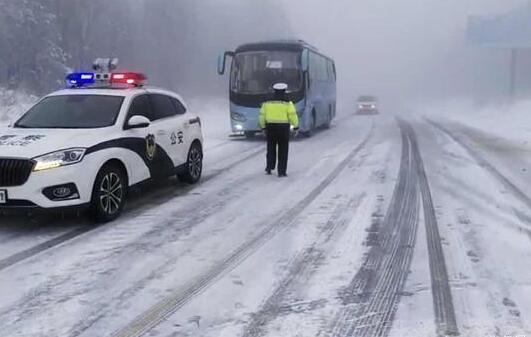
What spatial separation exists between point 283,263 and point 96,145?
2832 millimetres

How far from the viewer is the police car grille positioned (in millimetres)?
6492

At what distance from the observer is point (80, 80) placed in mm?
9250

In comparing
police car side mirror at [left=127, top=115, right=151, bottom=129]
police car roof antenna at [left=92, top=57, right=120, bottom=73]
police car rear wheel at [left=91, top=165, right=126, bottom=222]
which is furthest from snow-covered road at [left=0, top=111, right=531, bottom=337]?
police car roof antenna at [left=92, top=57, right=120, bottom=73]

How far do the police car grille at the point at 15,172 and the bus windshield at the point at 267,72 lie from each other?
40.8 feet

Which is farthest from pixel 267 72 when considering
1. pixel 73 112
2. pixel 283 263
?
pixel 283 263

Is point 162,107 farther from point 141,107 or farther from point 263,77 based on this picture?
point 263,77

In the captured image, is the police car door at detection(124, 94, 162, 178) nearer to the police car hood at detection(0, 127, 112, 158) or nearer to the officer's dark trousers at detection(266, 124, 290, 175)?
the police car hood at detection(0, 127, 112, 158)

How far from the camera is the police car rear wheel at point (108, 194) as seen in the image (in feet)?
23.0

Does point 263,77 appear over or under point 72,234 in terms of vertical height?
over

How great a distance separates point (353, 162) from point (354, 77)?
128519 mm

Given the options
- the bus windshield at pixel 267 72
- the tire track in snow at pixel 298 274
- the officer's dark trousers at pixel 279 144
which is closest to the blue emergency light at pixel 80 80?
the officer's dark trousers at pixel 279 144

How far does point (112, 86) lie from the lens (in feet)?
29.0

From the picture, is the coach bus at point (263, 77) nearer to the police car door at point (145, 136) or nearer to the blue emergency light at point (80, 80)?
the blue emergency light at point (80, 80)

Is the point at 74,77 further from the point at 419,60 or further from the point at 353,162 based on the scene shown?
the point at 419,60
